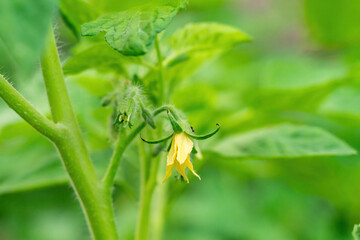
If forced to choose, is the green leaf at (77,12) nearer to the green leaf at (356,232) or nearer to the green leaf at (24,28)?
the green leaf at (24,28)

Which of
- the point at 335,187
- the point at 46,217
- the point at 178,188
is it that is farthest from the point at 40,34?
the point at 46,217

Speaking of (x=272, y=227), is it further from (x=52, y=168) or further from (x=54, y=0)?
(x=54, y=0)

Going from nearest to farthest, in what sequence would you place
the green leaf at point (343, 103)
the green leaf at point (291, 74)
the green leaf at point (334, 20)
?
the green leaf at point (343, 103) < the green leaf at point (291, 74) < the green leaf at point (334, 20)

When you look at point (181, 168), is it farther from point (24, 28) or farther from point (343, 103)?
point (343, 103)

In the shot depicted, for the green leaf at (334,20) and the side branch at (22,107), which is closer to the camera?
the side branch at (22,107)

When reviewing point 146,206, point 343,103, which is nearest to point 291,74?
point 343,103

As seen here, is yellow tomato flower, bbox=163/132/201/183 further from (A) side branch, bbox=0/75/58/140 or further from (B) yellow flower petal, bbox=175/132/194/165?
(A) side branch, bbox=0/75/58/140

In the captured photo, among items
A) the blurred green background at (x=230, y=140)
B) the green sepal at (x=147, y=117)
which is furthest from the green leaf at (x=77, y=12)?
the green sepal at (x=147, y=117)
